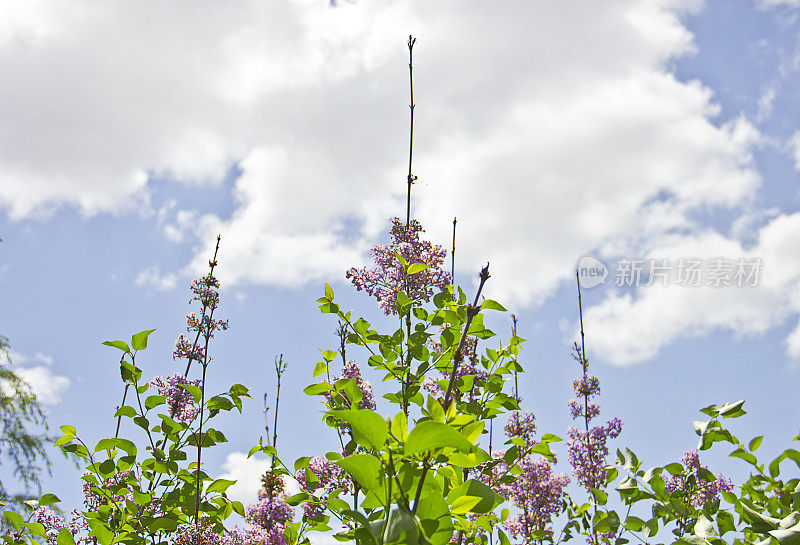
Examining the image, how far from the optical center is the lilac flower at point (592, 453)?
11.4 ft

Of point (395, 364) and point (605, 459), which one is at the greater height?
point (605, 459)

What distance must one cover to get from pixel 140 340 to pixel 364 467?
1.14 meters

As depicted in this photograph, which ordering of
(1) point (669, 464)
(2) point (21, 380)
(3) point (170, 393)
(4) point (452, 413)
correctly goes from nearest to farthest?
(4) point (452, 413) → (1) point (669, 464) → (3) point (170, 393) → (2) point (21, 380)

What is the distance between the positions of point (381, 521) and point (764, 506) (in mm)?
1339

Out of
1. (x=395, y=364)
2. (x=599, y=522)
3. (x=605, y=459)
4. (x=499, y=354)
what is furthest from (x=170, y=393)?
(x=605, y=459)

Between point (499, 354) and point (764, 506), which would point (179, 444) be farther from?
point (764, 506)

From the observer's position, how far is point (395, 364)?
1.63 meters

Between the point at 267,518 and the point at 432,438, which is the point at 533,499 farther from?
the point at 432,438

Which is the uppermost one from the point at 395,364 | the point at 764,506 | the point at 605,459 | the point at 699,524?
the point at 605,459

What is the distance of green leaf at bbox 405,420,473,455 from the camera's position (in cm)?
68

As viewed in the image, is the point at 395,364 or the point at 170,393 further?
the point at 170,393

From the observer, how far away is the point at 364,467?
753 mm

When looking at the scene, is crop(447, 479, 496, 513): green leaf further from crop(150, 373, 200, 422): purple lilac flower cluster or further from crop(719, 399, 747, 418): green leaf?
crop(150, 373, 200, 422): purple lilac flower cluster

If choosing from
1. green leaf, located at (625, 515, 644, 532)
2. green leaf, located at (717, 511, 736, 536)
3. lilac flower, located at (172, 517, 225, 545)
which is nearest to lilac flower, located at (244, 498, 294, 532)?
lilac flower, located at (172, 517, 225, 545)
